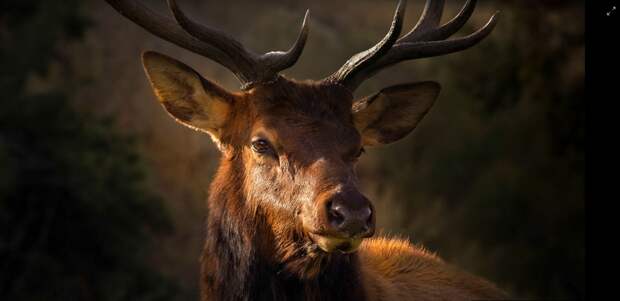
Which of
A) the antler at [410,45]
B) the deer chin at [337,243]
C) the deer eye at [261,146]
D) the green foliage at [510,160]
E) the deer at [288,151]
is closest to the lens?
the deer chin at [337,243]

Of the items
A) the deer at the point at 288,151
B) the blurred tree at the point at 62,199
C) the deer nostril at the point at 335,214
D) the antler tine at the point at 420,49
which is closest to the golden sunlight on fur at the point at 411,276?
the deer at the point at 288,151

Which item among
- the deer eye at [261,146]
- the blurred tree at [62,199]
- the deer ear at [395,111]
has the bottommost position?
the blurred tree at [62,199]

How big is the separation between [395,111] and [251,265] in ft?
4.57

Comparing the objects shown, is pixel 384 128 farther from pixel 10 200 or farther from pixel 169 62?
pixel 10 200

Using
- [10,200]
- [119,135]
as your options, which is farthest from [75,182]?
[119,135]

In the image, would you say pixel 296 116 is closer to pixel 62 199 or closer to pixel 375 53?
pixel 375 53

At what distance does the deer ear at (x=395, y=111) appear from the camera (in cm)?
555

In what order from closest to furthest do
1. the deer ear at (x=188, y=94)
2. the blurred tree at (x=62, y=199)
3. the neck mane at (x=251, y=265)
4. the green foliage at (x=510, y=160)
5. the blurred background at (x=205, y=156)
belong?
the neck mane at (x=251, y=265)
the deer ear at (x=188, y=94)
the blurred tree at (x=62, y=199)
the blurred background at (x=205, y=156)
the green foliage at (x=510, y=160)

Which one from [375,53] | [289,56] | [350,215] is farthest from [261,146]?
[350,215]

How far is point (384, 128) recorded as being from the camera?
5.69 m

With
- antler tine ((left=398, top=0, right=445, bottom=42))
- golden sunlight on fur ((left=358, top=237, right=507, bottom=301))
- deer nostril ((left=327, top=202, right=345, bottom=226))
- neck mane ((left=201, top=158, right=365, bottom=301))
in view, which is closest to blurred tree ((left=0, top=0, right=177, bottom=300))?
golden sunlight on fur ((left=358, top=237, right=507, bottom=301))

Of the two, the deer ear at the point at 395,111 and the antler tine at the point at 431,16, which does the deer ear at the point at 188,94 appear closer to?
the deer ear at the point at 395,111

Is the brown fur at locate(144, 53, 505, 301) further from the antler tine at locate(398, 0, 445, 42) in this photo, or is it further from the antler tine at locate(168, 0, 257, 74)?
the antler tine at locate(398, 0, 445, 42)

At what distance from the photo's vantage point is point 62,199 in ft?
38.3
